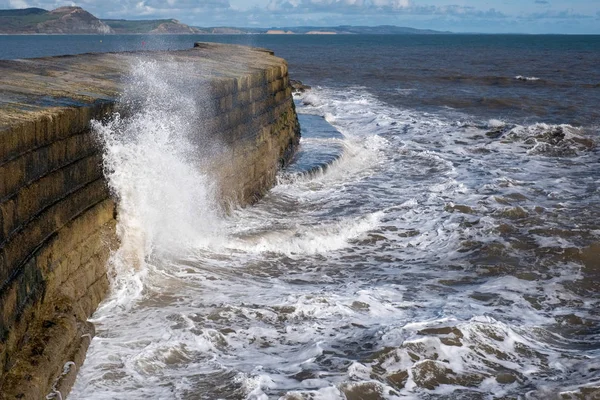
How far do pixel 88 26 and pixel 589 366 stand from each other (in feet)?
540

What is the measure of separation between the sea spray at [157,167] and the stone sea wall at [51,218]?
0.22m

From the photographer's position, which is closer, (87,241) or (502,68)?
(87,241)

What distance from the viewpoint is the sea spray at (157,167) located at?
7258 mm

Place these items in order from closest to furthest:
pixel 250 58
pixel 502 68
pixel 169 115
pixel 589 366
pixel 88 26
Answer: pixel 589 366 < pixel 169 115 < pixel 250 58 < pixel 502 68 < pixel 88 26

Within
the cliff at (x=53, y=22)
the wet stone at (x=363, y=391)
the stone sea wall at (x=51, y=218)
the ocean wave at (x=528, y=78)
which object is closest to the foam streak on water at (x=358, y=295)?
the wet stone at (x=363, y=391)

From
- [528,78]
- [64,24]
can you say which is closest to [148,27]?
[64,24]

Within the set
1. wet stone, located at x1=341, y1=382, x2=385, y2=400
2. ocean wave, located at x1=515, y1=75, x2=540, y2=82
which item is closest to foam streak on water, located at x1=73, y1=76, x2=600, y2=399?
wet stone, located at x1=341, y1=382, x2=385, y2=400

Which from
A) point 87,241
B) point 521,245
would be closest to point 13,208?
point 87,241

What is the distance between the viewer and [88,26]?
15812 cm

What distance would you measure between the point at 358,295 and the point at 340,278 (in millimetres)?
718

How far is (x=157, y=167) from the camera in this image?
8.36 metres

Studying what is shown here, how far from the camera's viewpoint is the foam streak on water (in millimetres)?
5363

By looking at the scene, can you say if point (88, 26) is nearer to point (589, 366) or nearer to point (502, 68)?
point (502, 68)

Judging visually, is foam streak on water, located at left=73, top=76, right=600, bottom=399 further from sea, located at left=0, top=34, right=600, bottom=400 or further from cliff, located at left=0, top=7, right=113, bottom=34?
cliff, located at left=0, top=7, right=113, bottom=34
